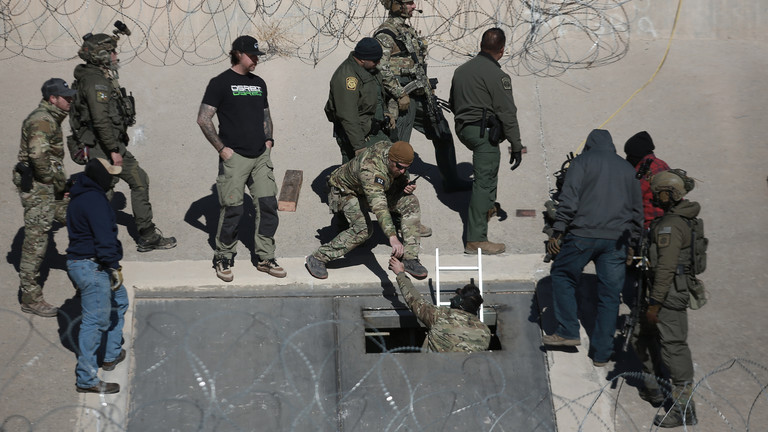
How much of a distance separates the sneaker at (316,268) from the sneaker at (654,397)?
2716 millimetres

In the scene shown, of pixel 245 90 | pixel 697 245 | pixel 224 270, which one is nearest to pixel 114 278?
pixel 224 270

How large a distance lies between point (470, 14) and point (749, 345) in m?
5.94

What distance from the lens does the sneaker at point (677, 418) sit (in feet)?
21.1

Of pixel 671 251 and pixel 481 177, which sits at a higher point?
pixel 481 177

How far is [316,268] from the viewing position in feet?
24.6

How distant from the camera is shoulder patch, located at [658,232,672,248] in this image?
20.1ft

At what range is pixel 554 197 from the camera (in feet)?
28.2

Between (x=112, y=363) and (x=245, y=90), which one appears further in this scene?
(x=245, y=90)

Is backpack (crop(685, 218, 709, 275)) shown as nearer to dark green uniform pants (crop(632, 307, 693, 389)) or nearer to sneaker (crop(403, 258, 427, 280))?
dark green uniform pants (crop(632, 307, 693, 389))

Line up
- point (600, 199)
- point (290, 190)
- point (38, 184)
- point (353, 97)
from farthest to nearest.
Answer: point (290, 190)
point (353, 97)
point (38, 184)
point (600, 199)

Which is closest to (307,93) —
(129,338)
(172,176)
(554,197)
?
(172,176)

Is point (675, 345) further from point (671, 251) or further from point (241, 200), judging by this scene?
point (241, 200)

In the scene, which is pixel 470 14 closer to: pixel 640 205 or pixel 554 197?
pixel 554 197

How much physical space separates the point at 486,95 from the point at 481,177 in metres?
0.72
